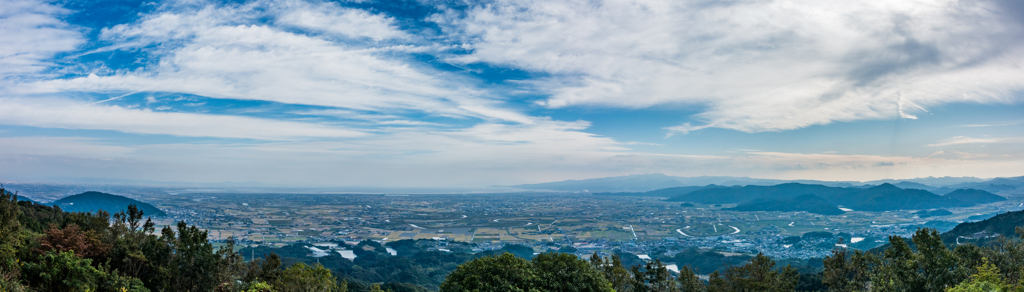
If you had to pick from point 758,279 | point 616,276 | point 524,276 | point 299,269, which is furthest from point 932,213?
point 299,269

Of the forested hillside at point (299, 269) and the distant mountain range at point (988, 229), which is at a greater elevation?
the forested hillside at point (299, 269)

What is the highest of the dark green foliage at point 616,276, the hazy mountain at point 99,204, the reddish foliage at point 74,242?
the reddish foliage at point 74,242

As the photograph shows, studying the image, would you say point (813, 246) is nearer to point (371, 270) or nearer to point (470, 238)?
point (470, 238)

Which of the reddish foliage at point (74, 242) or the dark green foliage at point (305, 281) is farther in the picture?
the reddish foliage at point (74, 242)

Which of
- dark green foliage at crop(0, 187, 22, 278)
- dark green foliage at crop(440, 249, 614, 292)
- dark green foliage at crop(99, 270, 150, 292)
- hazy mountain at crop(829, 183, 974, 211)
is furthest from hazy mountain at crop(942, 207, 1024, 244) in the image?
dark green foliage at crop(0, 187, 22, 278)

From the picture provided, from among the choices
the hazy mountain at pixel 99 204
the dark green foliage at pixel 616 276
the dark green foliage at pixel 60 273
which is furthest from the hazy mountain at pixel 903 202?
the hazy mountain at pixel 99 204

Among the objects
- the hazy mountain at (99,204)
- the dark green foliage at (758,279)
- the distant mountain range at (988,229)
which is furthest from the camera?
the hazy mountain at (99,204)

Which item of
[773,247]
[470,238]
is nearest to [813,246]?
[773,247]

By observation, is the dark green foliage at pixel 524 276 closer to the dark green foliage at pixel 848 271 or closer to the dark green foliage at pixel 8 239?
the dark green foliage at pixel 8 239
